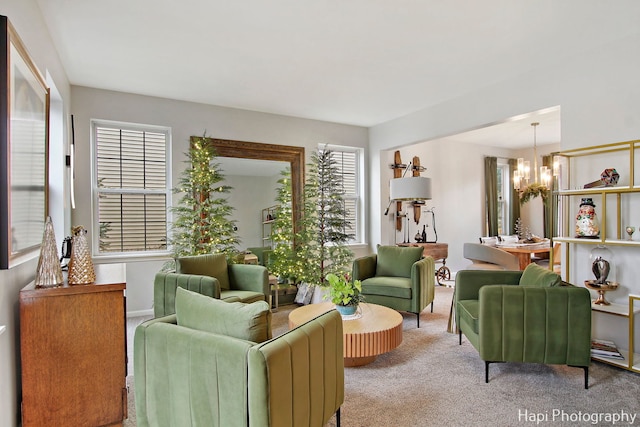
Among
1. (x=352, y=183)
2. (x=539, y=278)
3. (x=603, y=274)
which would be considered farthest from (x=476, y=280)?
(x=352, y=183)

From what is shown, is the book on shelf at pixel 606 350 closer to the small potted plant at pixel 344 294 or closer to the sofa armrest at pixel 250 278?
the small potted plant at pixel 344 294

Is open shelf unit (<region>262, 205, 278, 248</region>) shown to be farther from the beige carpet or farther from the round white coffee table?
the beige carpet

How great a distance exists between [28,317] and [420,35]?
3.36 m

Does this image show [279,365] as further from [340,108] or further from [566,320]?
[340,108]

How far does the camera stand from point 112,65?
3.64 m

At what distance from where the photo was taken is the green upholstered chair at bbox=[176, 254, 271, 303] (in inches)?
147

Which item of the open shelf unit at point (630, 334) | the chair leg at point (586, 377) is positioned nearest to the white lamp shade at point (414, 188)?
the open shelf unit at point (630, 334)

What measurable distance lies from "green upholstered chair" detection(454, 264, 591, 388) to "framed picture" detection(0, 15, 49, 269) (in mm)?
2911

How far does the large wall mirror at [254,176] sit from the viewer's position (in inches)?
200

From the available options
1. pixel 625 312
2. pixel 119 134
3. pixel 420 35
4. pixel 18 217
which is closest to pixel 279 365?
pixel 18 217

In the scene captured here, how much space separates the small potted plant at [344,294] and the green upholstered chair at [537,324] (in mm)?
1001

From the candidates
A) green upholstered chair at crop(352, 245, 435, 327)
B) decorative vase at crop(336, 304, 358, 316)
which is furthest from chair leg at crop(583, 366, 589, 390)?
decorative vase at crop(336, 304, 358, 316)

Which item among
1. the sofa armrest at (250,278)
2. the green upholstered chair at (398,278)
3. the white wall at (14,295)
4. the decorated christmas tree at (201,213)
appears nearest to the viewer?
the white wall at (14,295)

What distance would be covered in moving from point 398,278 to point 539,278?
174cm
